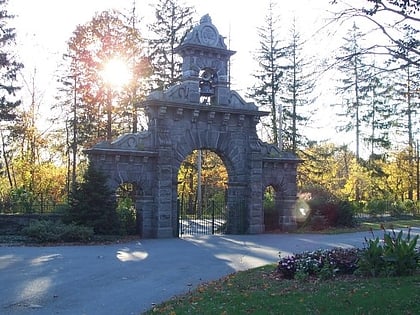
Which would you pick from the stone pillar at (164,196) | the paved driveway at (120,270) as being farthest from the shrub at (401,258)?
the stone pillar at (164,196)

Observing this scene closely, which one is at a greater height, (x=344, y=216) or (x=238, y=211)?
(x=238, y=211)

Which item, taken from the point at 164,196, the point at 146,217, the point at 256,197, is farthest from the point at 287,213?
the point at 146,217

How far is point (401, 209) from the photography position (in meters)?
37.1

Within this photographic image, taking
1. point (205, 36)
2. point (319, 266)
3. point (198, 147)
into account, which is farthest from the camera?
point (205, 36)

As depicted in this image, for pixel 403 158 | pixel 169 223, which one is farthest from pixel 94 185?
pixel 403 158

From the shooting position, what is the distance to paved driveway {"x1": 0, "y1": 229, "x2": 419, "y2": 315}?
8.76m

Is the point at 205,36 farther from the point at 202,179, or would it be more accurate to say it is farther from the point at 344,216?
the point at 202,179

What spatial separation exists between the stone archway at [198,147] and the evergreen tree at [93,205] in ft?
2.18

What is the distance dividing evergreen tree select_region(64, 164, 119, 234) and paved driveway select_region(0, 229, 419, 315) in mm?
1486

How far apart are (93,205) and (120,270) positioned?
7183 millimetres

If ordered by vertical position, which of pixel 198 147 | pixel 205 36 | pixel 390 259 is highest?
pixel 205 36

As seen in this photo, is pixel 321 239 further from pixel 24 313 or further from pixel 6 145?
pixel 6 145

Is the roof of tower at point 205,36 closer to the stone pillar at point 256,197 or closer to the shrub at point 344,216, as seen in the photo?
the stone pillar at point 256,197

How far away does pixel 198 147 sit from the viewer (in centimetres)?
2200
